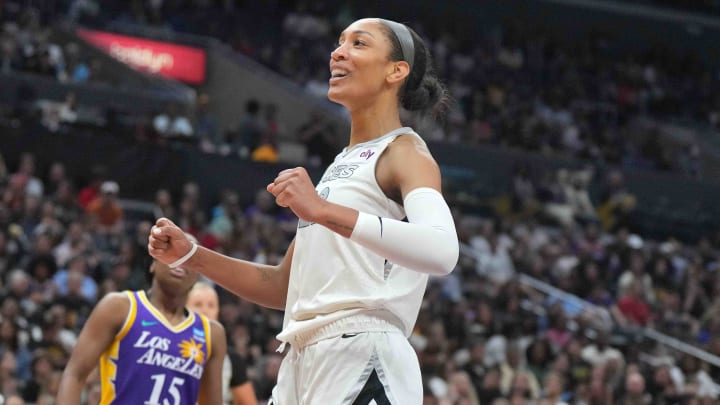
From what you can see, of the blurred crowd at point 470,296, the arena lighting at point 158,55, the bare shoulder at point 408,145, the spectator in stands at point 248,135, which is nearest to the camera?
the bare shoulder at point 408,145

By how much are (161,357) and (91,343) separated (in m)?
0.36

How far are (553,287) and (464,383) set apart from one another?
5726mm

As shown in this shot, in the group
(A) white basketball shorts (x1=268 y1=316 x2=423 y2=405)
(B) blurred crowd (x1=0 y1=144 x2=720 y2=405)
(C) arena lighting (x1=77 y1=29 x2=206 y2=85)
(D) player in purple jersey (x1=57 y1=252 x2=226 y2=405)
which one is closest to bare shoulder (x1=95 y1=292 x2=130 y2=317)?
(D) player in purple jersey (x1=57 y1=252 x2=226 y2=405)

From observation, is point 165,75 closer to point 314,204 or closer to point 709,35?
point 709,35

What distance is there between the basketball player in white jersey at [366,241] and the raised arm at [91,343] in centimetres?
→ 163

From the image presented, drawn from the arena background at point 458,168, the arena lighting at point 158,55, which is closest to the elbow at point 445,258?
the arena background at point 458,168

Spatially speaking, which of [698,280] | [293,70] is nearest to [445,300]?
[698,280]

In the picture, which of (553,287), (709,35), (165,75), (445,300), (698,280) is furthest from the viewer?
(709,35)

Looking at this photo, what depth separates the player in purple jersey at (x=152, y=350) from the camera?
572 cm

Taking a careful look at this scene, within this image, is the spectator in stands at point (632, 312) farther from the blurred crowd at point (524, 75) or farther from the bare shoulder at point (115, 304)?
the bare shoulder at point (115, 304)

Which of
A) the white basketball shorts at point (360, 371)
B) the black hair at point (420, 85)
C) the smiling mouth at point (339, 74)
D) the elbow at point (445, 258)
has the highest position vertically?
the smiling mouth at point (339, 74)

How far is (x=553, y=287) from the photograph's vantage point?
18891 millimetres

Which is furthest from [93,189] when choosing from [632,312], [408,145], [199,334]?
[408,145]

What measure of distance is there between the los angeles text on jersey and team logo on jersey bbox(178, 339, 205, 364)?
0.02 metres
